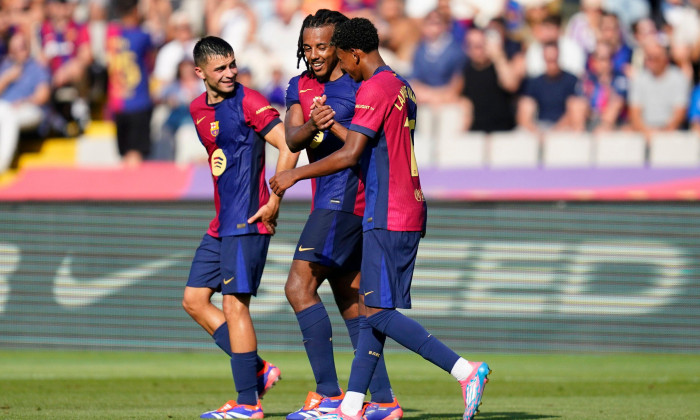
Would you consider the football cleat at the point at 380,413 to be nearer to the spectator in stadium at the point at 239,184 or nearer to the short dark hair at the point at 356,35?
the spectator in stadium at the point at 239,184

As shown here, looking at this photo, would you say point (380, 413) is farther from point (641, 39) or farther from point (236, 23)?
point (236, 23)

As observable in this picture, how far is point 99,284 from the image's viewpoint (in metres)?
12.3

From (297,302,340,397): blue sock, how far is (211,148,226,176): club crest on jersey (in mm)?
1130

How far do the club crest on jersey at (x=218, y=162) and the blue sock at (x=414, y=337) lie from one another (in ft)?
5.52

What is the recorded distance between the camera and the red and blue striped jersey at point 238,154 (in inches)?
287

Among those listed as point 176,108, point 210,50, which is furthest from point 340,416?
point 176,108

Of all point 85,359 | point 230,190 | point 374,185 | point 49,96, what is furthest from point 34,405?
point 49,96

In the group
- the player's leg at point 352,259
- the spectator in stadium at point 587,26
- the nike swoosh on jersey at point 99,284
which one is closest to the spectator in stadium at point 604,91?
the spectator in stadium at point 587,26

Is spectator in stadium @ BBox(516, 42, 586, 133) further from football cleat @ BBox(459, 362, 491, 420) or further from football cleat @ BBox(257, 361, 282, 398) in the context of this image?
football cleat @ BBox(459, 362, 491, 420)

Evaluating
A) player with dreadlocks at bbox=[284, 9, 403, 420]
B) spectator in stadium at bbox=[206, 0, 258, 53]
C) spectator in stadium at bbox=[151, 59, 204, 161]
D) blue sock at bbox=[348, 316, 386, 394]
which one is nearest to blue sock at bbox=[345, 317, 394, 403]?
player with dreadlocks at bbox=[284, 9, 403, 420]

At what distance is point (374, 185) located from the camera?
638 cm

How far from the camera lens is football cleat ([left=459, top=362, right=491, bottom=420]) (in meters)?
6.04

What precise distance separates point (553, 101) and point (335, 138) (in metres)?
7.46

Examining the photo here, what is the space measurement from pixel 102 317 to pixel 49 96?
5.14 meters
